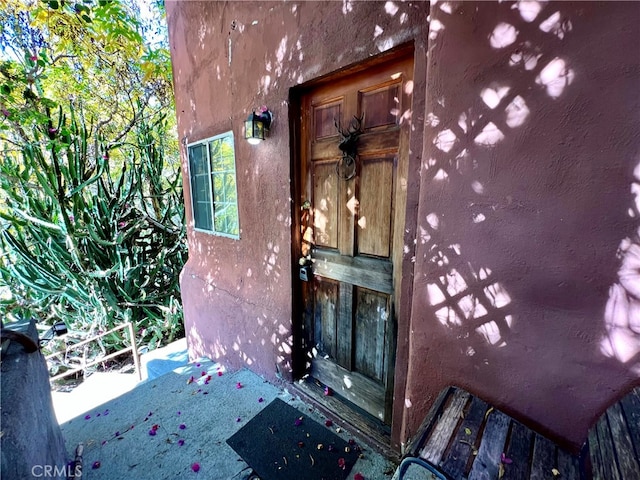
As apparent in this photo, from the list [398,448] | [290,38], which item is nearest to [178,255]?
[290,38]

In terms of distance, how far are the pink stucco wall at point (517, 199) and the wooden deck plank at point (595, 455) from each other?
3.0 inches

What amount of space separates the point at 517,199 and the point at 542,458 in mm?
1028

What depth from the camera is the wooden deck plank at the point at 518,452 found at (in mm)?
959

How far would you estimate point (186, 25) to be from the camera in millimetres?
2969

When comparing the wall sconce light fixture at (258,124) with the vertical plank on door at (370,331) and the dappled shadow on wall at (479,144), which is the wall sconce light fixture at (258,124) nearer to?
the dappled shadow on wall at (479,144)

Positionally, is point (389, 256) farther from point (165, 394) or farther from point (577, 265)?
→ point (165, 394)

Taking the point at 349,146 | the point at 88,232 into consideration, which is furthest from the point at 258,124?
the point at 88,232

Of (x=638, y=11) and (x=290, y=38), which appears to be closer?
(x=638, y=11)

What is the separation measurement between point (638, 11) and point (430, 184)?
31.5 inches

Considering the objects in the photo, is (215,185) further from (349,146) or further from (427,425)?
(427,425)

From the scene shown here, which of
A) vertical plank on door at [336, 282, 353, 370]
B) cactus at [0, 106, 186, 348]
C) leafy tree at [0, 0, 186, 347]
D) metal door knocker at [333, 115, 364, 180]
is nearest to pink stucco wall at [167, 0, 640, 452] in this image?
metal door knocker at [333, 115, 364, 180]

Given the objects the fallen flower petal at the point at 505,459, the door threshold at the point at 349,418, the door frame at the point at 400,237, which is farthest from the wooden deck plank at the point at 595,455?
the door threshold at the point at 349,418

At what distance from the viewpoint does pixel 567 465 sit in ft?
3.26

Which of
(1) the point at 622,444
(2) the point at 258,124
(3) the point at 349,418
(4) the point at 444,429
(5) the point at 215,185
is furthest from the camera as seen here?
(5) the point at 215,185
